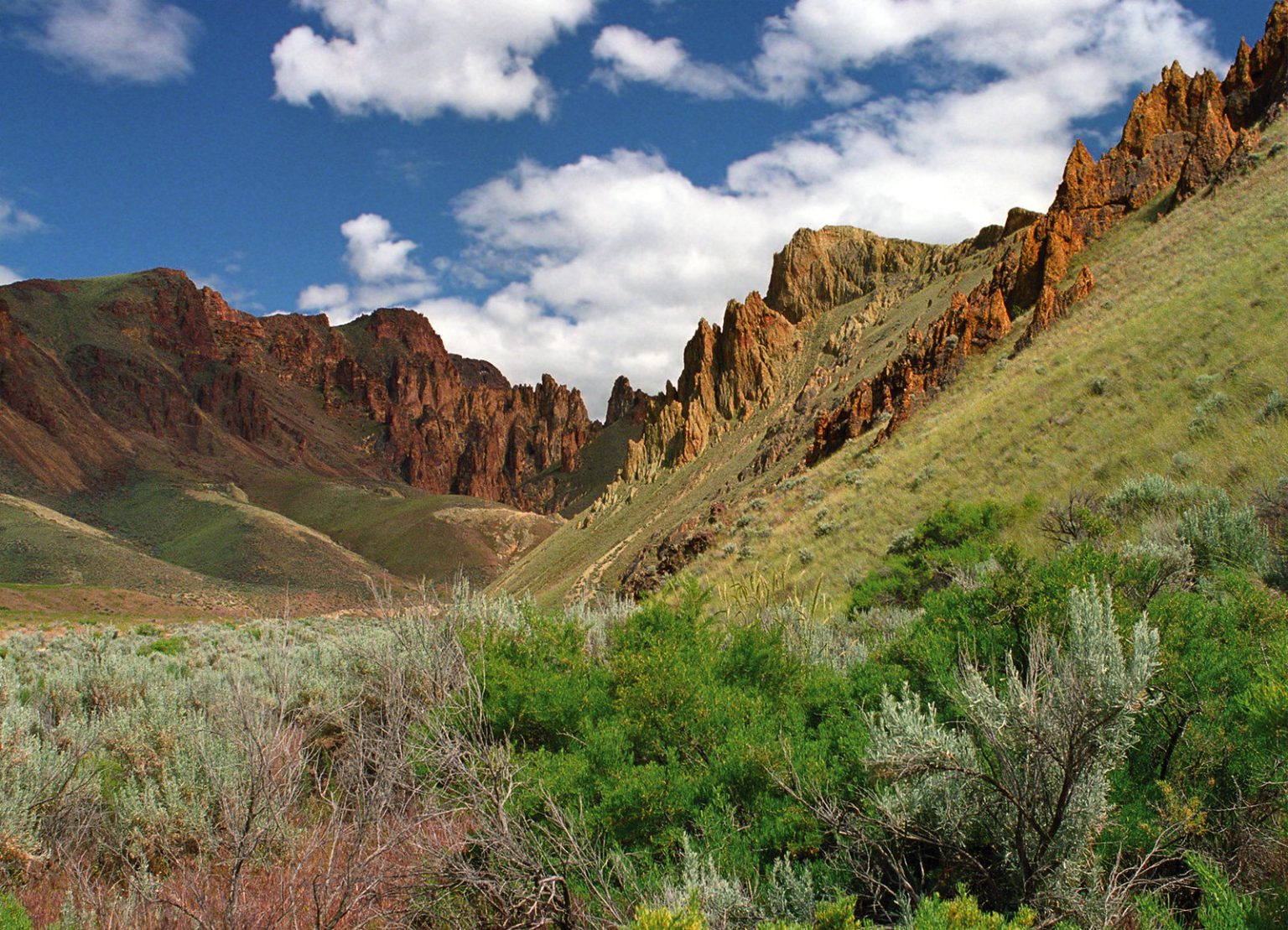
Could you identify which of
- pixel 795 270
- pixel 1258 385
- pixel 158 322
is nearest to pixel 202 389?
pixel 158 322

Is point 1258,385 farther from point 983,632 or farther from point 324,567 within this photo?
point 324,567

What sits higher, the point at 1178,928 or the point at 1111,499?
the point at 1111,499

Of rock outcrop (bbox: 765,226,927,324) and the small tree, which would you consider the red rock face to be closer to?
the small tree

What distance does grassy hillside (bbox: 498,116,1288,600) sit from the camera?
13539 millimetres

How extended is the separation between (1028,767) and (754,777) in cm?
173

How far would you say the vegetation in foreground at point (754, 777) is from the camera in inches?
138

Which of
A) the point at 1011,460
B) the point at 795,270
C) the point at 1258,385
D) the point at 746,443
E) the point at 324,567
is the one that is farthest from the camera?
the point at 324,567

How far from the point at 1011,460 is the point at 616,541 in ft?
110

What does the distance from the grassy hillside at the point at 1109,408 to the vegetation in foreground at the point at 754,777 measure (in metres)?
5.47

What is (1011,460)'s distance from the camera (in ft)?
57.1

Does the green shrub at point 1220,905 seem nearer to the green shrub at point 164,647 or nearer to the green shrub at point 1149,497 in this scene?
the green shrub at point 1149,497

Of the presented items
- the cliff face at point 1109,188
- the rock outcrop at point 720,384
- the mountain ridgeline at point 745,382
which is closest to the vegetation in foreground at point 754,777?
the mountain ridgeline at point 745,382

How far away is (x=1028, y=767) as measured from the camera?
346 cm

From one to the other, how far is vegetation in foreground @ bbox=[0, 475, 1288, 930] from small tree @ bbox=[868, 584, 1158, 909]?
0.7 inches
